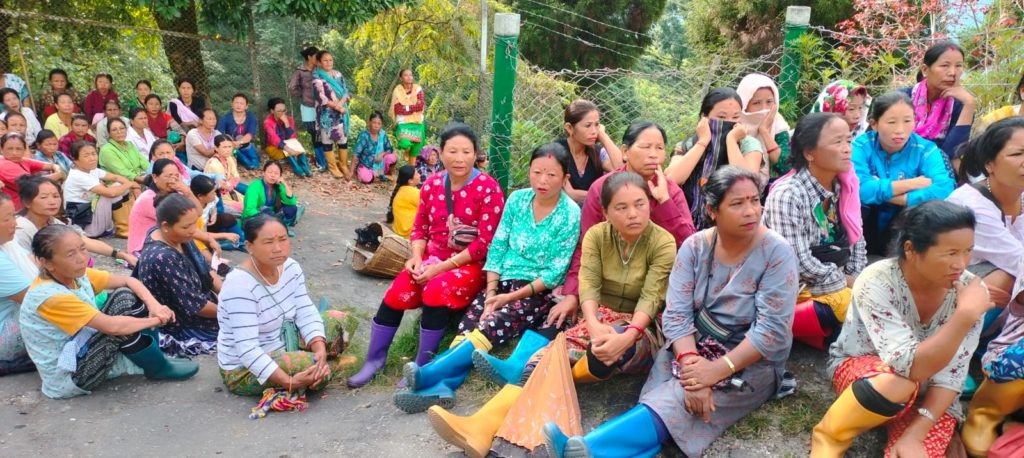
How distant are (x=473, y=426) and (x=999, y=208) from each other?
2338mm

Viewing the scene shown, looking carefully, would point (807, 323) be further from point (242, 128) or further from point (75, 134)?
point (242, 128)

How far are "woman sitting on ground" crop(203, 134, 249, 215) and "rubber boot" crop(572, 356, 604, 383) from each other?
538 cm

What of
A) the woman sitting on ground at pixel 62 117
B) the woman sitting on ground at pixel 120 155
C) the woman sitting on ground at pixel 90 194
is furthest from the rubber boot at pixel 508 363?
the woman sitting on ground at pixel 62 117

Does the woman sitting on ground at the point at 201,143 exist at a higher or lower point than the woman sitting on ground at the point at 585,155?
lower

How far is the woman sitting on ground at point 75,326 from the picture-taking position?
406 cm

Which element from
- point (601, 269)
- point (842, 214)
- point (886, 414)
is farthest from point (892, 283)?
point (601, 269)

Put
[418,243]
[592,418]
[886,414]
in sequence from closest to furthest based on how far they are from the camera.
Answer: [886,414] < [592,418] < [418,243]

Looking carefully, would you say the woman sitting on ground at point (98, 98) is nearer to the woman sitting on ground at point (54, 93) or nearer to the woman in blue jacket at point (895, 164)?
the woman sitting on ground at point (54, 93)

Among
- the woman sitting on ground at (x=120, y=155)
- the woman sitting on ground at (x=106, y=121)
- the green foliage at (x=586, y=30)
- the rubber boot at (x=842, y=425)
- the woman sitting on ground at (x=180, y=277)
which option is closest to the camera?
the rubber boot at (x=842, y=425)

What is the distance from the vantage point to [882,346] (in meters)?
2.81

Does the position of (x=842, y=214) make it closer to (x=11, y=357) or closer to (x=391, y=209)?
(x=11, y=357)

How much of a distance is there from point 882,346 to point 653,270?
1.04 m

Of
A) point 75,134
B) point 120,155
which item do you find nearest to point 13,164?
point 120,155

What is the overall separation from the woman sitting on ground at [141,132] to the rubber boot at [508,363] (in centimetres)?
606
